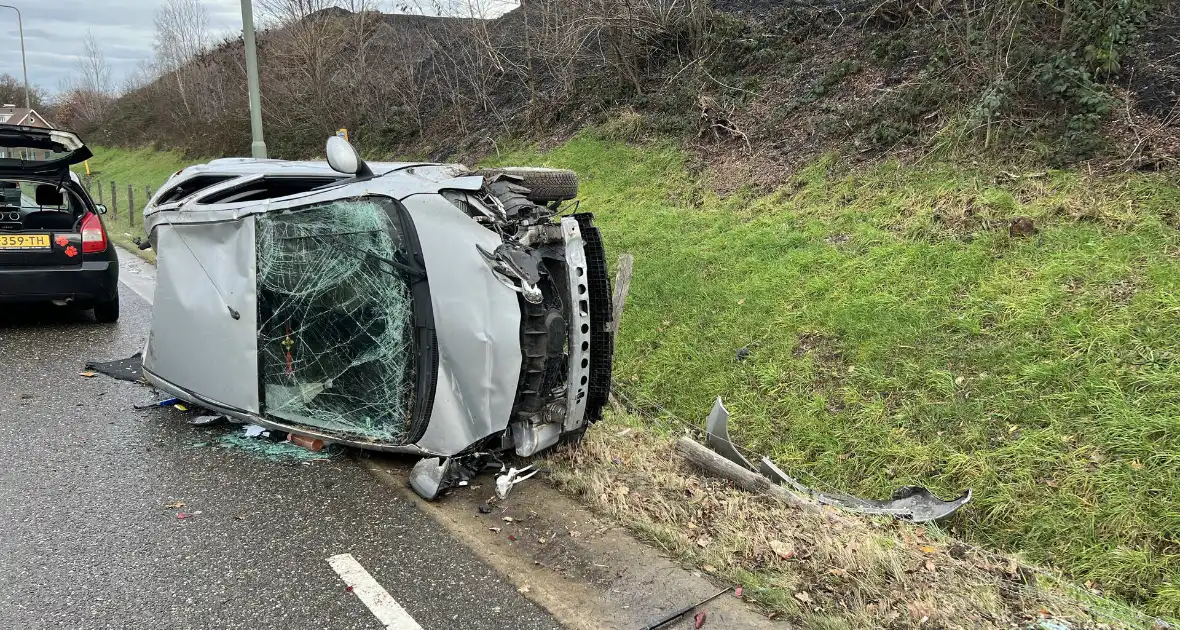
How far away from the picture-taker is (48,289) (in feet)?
20.4

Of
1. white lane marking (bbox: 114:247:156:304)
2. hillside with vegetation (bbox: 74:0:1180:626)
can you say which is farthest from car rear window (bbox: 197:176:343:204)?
white lane marking (bbox: 114:247:156:304)

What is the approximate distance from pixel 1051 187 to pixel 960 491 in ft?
10.3

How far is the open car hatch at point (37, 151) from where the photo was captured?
6.32 meters

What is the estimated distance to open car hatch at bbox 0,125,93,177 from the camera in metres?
6.32

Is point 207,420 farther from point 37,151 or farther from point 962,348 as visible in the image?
point 962,348

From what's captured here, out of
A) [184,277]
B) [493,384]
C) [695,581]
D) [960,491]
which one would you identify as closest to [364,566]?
[493,384]

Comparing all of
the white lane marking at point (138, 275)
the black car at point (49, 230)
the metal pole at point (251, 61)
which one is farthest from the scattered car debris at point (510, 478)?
the metal pole at point (251, 61)

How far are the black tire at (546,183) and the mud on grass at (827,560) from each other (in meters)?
1.50

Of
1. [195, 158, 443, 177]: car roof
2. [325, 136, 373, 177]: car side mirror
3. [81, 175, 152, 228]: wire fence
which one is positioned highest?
[325, 136, 373, 177]: car side mirror

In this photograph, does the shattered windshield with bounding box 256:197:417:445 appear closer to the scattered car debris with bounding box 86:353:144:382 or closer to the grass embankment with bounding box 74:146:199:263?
the scattered car debris with bounding box 86:353:144:382

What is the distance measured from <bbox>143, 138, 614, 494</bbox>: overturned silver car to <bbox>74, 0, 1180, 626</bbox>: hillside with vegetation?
74 centimetres

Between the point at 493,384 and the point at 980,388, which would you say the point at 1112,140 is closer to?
the point at 980,388

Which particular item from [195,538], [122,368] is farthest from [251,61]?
[195,538]

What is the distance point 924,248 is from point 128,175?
2882 centimetres
